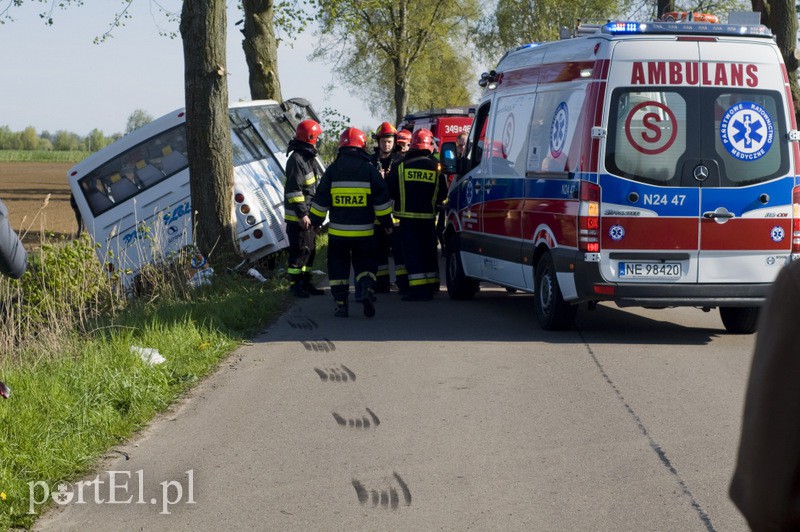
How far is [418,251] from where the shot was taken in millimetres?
12461

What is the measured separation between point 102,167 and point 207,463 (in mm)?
10701

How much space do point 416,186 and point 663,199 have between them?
12.5ft

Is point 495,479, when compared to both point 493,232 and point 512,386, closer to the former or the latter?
point 512,386

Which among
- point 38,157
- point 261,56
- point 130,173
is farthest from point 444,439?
point 38,157

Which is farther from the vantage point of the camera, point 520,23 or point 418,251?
point 520,23

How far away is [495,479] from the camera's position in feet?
18.1

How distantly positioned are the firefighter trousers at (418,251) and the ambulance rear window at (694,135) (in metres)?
3.64

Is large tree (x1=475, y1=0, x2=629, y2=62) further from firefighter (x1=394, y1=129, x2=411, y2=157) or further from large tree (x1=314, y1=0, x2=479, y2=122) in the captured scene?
firefighter (x1=394, y1=129, x2=411, y2=157)

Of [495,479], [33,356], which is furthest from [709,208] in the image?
[33,356]

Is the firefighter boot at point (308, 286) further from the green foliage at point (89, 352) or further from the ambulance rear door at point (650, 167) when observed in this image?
the ambulance rear door at point (650, 167)

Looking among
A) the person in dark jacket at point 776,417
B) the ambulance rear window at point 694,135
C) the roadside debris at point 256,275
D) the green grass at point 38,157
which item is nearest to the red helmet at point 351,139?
the roadside debris at point 256,275

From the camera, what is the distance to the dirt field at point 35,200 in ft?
86.0

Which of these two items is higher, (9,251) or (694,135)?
(9,251)

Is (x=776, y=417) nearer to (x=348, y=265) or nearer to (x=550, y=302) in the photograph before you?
(x=550, y=302)
